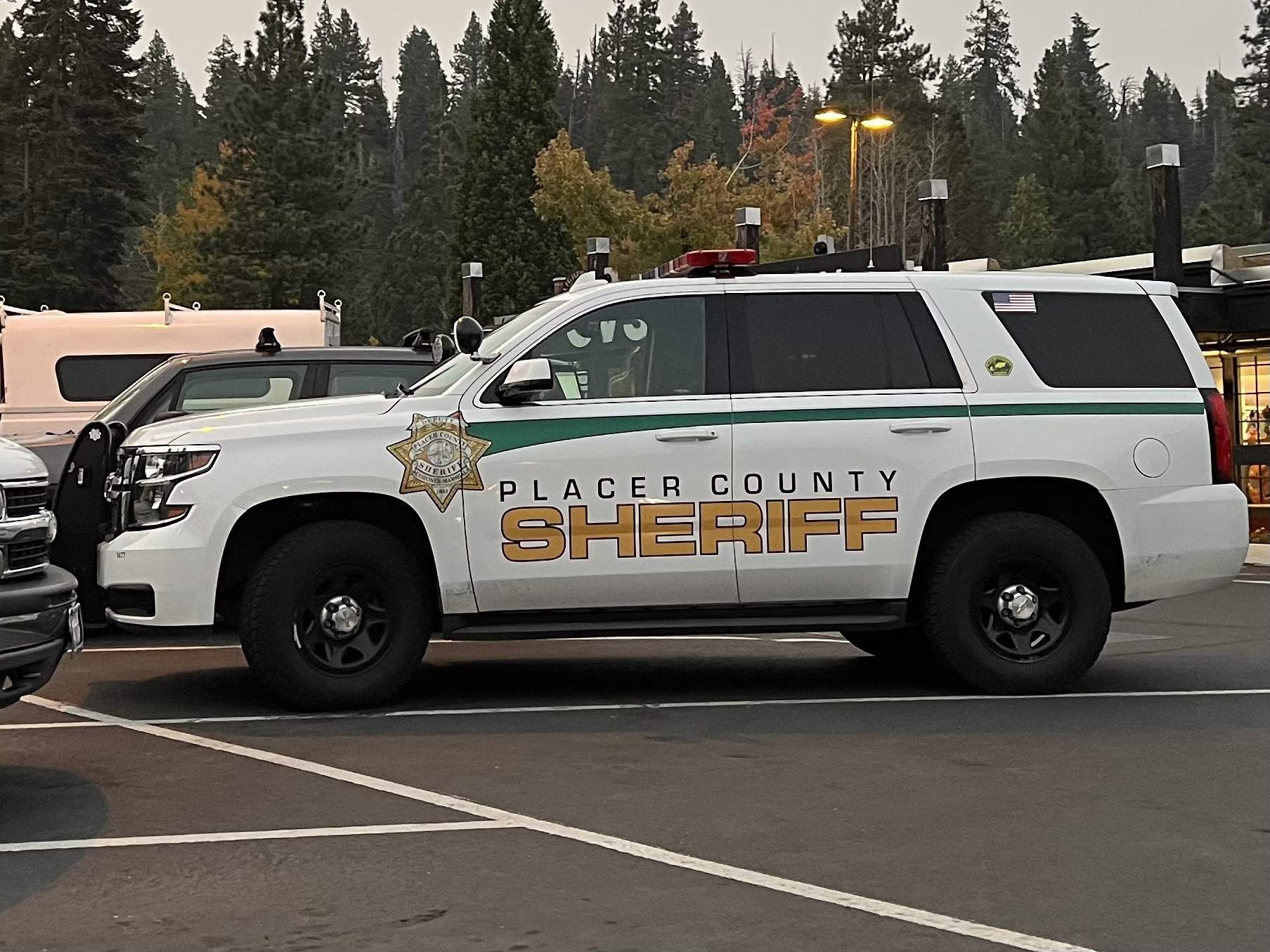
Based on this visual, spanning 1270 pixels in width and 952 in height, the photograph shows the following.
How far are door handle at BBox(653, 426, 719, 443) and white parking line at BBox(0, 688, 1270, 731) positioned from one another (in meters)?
1.28

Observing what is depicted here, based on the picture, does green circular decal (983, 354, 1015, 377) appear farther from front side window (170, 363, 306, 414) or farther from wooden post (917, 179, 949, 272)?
wooden post (917, 179, 949, 272)

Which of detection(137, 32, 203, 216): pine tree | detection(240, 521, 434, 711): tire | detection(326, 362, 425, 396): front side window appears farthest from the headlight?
detection(137, 32, 203, 216): pine tree

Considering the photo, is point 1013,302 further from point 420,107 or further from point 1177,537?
point 420,107

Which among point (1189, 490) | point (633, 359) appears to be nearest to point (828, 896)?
point (633, 359)

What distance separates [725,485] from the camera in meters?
8.17

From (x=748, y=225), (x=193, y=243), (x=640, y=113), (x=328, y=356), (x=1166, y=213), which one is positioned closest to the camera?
(x=328, y=356)

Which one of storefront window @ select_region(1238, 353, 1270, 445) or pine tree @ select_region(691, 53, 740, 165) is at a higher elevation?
pine tree @ select_region(691, 53, 740, 165)

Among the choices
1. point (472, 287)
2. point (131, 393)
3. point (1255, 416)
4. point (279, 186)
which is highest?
point (279, 186)

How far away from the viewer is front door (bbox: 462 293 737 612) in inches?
317

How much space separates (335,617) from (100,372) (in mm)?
9065

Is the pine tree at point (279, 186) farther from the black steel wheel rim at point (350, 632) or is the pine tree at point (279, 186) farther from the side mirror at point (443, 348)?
the black steel wheel rim at point (350, 632)

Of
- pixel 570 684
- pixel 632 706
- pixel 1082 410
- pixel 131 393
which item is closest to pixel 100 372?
pixel 131 393

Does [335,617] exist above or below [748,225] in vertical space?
below

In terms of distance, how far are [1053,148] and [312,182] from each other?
34756 mm
